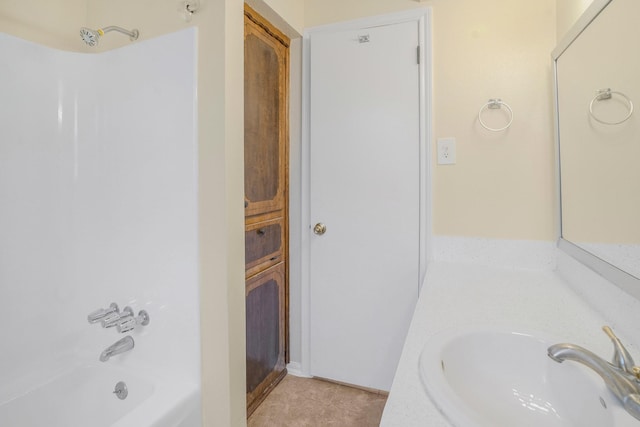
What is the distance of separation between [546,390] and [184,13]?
5.39 ft

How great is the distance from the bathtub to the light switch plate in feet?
5.04

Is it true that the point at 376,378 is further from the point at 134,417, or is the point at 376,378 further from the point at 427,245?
the point at 134,417

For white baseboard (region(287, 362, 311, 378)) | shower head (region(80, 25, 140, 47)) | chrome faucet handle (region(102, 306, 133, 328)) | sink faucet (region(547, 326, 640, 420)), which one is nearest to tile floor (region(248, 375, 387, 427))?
white baseboard (region(287, 362, 311, 378))

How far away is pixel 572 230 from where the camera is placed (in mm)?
1276

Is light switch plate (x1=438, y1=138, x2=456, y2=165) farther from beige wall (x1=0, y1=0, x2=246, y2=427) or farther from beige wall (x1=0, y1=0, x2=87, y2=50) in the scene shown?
beige wall (x1=0, y1=0, x2=87, y2=50)

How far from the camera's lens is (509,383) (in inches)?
31.8

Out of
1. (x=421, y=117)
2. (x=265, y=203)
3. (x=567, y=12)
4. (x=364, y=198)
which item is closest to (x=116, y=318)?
(x=265, y=203)

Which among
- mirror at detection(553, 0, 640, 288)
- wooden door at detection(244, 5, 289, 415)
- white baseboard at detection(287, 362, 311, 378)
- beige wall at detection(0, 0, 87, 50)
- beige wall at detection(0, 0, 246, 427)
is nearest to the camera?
mirror at detection(553, 0, 640, 288)

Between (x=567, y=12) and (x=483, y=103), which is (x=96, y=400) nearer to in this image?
(x=483, y=103)

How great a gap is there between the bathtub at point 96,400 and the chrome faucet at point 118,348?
9 centimetres

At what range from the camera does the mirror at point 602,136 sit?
80 cm

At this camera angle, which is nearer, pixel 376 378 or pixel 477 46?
pixel 477 46

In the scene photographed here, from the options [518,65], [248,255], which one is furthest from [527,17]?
[248,255]

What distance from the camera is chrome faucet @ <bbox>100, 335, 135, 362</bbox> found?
1.26 m
